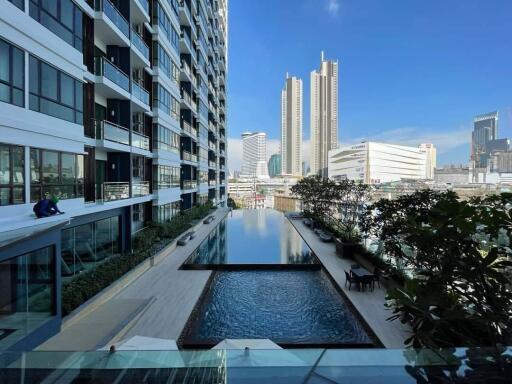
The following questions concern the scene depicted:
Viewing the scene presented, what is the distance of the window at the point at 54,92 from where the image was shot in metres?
8.80

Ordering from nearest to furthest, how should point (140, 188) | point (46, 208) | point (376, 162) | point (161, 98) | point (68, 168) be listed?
point (46, 208), point (68, 168), point (140, 188), point (161, 98), point (376, 162)

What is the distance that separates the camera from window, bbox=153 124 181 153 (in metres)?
20.3

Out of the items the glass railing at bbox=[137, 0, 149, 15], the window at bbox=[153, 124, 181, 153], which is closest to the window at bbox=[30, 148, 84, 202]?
the window at bbox=[153, 124, 181, 153]

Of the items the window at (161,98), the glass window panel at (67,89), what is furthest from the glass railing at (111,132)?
the window at (161,98)

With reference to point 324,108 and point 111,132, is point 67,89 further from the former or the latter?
point 324,108

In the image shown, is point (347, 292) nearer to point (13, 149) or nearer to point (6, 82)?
point (13, 149)

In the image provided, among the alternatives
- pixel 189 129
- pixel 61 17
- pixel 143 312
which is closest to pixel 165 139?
pixel 189 129

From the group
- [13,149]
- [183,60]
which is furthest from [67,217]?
[183,60]

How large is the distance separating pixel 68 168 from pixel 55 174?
2.44 feet

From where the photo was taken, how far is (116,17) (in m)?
14.4

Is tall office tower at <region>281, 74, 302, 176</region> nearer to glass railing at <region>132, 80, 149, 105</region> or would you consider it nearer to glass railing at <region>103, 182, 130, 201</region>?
glass railing at <region>132, 80, 149, 105</region>

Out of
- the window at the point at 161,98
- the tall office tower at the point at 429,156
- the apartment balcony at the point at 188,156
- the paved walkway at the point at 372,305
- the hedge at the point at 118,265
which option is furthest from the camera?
the tall office tower at the point at 429,156

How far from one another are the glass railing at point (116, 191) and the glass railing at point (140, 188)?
0.90 meters

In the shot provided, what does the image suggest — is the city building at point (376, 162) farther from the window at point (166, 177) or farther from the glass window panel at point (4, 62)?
the glass window panel at point (4, 62)
